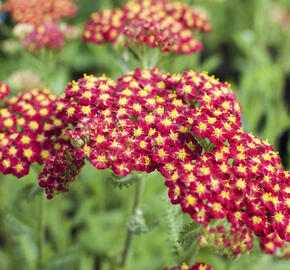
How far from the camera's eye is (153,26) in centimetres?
216

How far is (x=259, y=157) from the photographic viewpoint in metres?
1.65

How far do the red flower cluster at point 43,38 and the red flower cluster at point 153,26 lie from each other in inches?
8.8

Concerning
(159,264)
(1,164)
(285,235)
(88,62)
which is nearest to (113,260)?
(159,264)

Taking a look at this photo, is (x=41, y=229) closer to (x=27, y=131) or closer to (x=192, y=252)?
(x=27, y=131)

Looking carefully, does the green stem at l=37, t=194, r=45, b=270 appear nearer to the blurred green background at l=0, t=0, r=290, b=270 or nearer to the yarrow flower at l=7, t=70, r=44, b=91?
the blurred green background at l=0, t=0, r=290, b=270

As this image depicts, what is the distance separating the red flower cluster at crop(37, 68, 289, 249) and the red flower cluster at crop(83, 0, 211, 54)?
0.37 m

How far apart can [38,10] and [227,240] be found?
103 inches

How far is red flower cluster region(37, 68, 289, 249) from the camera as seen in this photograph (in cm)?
146

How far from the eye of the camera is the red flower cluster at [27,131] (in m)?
1.86

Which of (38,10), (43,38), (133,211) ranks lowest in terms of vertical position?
(133,211)

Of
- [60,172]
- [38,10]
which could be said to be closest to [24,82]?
[38,10]

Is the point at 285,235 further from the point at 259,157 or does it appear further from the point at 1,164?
the point at 1,164

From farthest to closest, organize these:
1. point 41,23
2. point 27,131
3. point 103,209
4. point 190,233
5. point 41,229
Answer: point 103,209 < point 41,23 < point 41,229 < point 27,131 < point 190,233

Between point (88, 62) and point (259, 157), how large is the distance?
13.1ft
